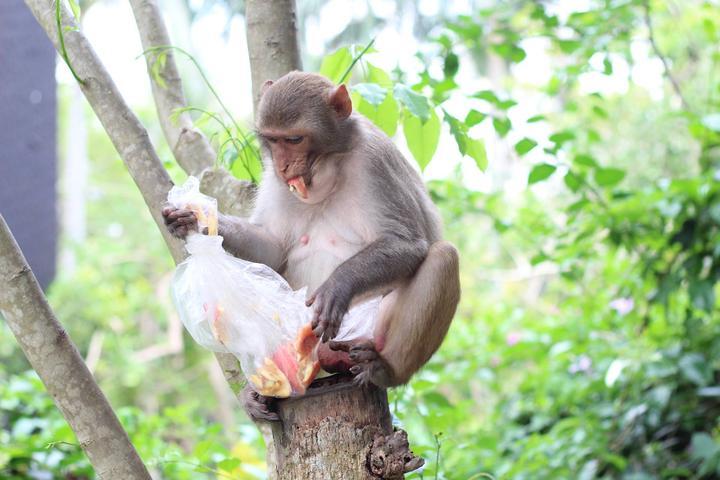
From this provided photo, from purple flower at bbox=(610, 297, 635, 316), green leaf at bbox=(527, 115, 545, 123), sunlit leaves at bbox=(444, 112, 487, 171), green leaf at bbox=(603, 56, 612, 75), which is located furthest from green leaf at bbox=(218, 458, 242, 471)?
purple flower at bbox=(610, 297, 635, 316)

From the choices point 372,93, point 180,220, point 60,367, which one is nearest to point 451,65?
point 372,93

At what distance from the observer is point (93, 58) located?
3.18m

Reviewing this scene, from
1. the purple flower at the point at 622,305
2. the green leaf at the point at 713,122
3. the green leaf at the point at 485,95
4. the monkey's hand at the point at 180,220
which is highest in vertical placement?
the monkey's hand at the point at 180,220

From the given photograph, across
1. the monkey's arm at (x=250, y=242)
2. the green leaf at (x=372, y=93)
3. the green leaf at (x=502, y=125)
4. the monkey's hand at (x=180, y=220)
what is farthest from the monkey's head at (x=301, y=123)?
the green leaf at (x=502, y=125)

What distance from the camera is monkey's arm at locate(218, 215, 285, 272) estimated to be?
3.33 metres

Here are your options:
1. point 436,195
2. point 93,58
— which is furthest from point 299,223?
point 436,195

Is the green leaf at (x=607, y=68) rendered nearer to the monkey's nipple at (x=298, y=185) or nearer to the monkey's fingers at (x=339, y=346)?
the monkey's nipple at (x=298, y=185)

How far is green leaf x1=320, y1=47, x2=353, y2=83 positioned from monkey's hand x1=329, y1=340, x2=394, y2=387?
1.18 meters

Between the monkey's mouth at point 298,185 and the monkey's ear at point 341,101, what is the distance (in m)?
0.31

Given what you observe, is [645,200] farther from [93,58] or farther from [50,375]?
[50,375]

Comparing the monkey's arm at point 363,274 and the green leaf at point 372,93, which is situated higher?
the green leaf at point 372,93

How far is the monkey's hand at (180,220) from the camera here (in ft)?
9.64

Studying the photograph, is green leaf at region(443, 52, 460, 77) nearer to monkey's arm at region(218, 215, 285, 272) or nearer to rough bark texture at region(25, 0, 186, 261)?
monkey's arm at region(218, 215, 285, 272)

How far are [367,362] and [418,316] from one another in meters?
0.29
